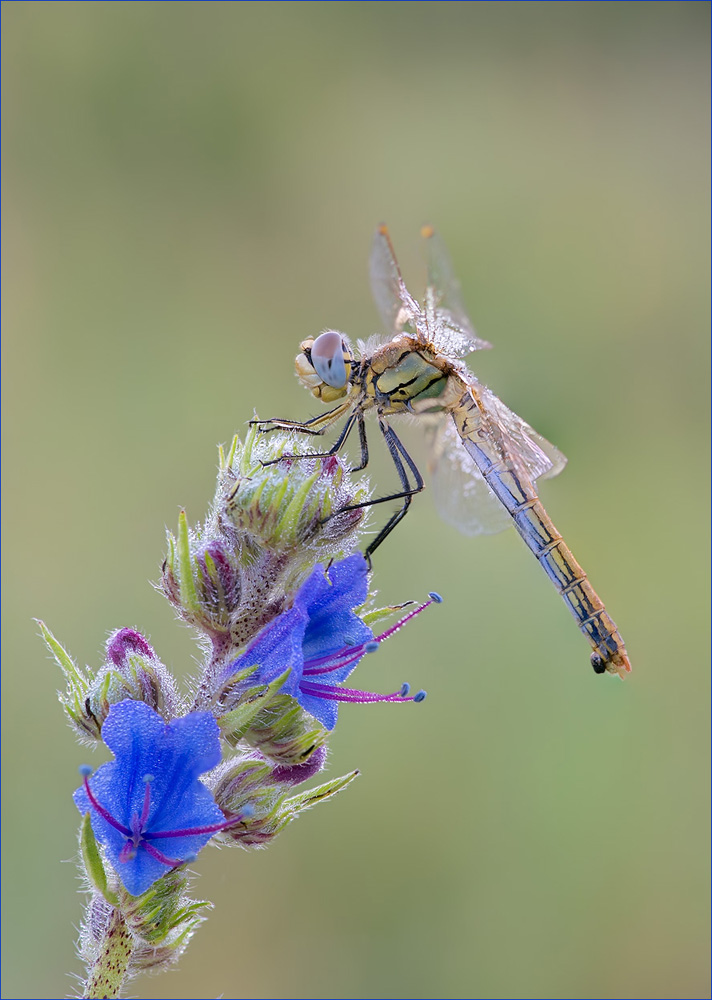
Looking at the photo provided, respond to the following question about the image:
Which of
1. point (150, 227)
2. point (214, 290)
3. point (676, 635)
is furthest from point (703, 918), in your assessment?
point (150, 227)

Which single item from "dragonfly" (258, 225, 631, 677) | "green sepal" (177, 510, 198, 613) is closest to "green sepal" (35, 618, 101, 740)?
"green sepal" (177, 510, 198, 613)

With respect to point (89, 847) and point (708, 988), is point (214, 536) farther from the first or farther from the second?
point (708, 988)

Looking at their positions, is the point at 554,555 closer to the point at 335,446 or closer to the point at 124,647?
the point at 335,446

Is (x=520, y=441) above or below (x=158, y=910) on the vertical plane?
above

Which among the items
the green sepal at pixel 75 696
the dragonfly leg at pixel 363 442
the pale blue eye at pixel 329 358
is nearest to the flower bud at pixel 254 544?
the green sepal at pixel 75 696

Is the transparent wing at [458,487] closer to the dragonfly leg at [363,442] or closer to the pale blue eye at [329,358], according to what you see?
the dragonfly leg at [363,442]

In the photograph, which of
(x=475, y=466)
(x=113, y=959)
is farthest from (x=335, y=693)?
(x=475, y=466)
